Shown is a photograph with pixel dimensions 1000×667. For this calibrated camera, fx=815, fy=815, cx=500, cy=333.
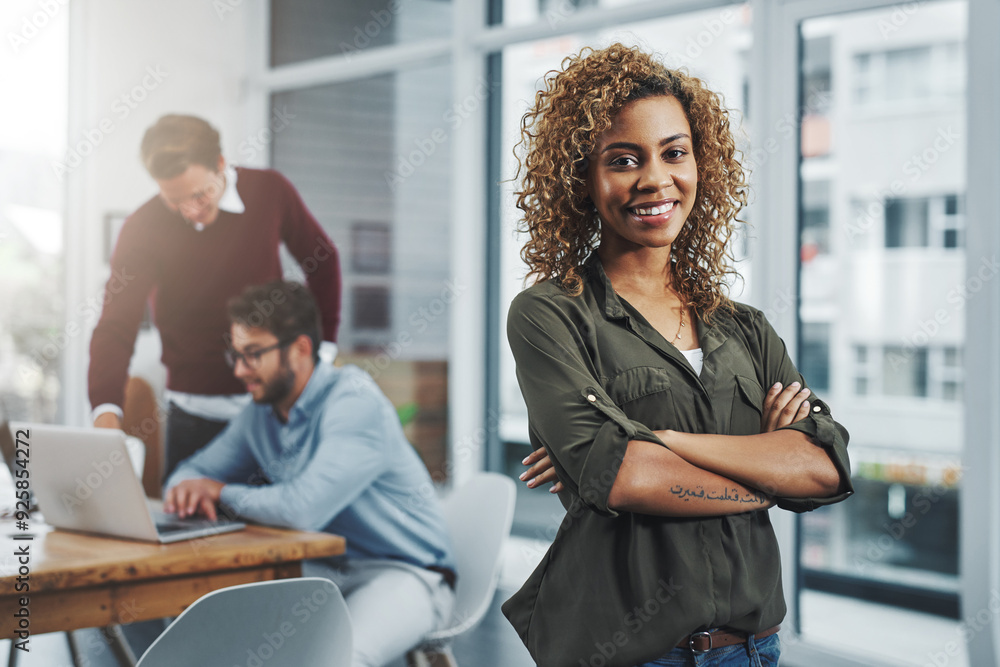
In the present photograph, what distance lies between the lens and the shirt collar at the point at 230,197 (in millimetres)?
3415

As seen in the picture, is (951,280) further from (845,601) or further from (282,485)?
(282,485)

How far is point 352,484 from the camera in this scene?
97.9 inches

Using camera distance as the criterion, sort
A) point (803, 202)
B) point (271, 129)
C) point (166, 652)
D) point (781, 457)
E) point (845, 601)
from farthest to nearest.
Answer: point (271, 129) < point (845, 601) < point (803, 202) < point (166, 652) < point (781, 457)

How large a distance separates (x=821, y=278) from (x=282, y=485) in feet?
7.04

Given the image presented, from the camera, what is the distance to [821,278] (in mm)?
3172

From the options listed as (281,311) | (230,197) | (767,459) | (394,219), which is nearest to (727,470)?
(767,459)

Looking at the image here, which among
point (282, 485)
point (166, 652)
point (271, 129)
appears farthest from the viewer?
point (271, 129)

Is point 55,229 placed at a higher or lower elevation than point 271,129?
lower

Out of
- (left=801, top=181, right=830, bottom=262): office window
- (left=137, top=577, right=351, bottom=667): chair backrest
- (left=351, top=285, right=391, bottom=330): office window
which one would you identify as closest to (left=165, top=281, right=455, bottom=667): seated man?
(left=137, top=577, right=351, bottom=667): chair backrest

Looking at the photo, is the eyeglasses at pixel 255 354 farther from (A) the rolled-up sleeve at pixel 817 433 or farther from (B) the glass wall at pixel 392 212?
(A) the rolled-up sleeve at pixel 817 433

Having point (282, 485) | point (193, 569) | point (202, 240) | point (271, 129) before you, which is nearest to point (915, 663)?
point (282, 485)

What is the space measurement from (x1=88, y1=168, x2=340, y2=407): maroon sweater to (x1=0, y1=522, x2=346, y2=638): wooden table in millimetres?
1259

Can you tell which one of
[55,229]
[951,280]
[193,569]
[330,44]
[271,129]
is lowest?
[193,569]

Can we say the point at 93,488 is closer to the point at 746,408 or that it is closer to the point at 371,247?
the point at 746,408
